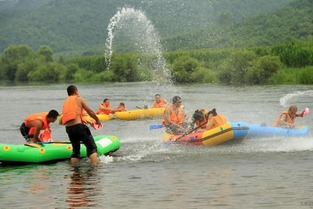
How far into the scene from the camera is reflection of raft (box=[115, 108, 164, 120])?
27.1m

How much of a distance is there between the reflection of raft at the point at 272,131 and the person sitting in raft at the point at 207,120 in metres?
A: 0.73

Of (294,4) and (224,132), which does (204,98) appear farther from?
(294,4)

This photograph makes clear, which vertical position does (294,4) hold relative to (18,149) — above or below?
above

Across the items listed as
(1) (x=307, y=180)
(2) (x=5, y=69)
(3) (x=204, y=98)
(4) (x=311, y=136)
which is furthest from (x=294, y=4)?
(1) (x=307, y=180)

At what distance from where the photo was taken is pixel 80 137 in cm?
1363

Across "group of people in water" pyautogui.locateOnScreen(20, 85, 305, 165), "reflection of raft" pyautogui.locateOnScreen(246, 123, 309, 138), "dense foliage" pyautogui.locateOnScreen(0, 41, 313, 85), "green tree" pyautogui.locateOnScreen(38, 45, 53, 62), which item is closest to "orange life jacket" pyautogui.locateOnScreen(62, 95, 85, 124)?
"group of people in water" pyautogui.locateOnScreen(20, 85, 305, 165)

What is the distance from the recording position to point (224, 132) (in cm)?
1628

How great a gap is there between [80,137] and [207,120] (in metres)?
4.41

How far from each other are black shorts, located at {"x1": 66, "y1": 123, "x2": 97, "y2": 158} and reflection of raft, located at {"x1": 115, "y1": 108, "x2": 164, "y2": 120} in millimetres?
13118

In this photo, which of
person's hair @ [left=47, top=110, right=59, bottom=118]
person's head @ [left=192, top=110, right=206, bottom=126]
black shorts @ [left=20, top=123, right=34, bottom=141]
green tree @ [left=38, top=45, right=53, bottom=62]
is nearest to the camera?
person's hair @ [left=47, top=110, right=59, bottom=118]

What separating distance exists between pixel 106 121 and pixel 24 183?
15.1m

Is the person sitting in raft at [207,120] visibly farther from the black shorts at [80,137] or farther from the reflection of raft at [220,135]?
the black shorts at [80,137]

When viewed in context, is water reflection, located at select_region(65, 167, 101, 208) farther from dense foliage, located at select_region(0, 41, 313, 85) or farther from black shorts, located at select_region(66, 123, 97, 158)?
dense foliage, located at select_region(0, 41, 313, 85)

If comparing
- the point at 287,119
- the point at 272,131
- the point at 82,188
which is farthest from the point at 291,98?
the point at 82,188
